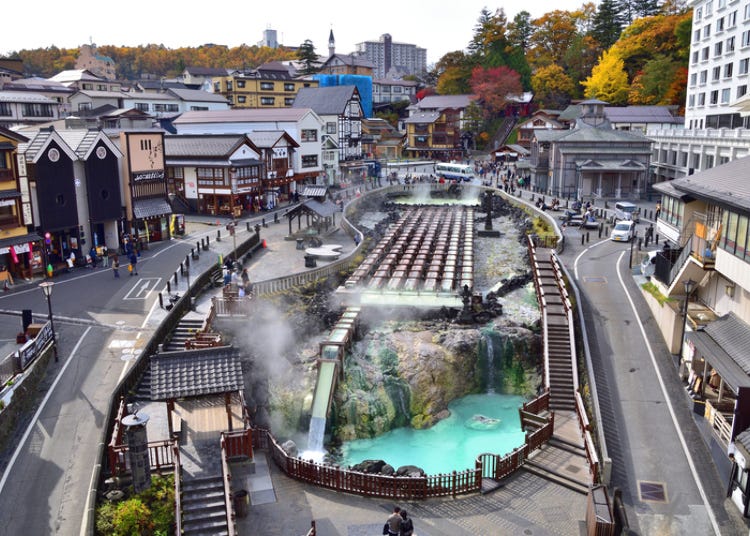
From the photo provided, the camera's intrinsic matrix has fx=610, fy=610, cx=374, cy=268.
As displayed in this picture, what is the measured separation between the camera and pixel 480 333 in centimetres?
3078

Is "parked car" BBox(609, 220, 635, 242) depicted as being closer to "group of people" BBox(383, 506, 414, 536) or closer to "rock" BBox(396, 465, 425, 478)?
"rock" BBox(396, 465, 425, 478)

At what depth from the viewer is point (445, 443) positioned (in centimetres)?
2491

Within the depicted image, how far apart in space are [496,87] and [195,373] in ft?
288

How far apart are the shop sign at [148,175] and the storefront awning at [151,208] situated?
4.75 feet

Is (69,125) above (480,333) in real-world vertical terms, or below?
above

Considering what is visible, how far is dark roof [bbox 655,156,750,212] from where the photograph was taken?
2052cm

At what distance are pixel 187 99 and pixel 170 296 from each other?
63.9 metres

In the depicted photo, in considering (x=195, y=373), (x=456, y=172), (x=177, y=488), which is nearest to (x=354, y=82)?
(x=456, y=172)

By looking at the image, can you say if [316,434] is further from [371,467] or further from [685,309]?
[685,309]

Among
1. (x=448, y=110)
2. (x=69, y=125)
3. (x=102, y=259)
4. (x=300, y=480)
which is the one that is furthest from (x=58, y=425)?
(x=448, y=110)

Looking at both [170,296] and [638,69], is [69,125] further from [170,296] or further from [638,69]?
[638,69]

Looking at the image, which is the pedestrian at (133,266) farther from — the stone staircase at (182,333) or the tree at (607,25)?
the tree at (607,25)

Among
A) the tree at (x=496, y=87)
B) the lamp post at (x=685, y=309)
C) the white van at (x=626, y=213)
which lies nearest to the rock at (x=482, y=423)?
the lamp post at (x=685, y=309)

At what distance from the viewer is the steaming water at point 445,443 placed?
23.6 m
